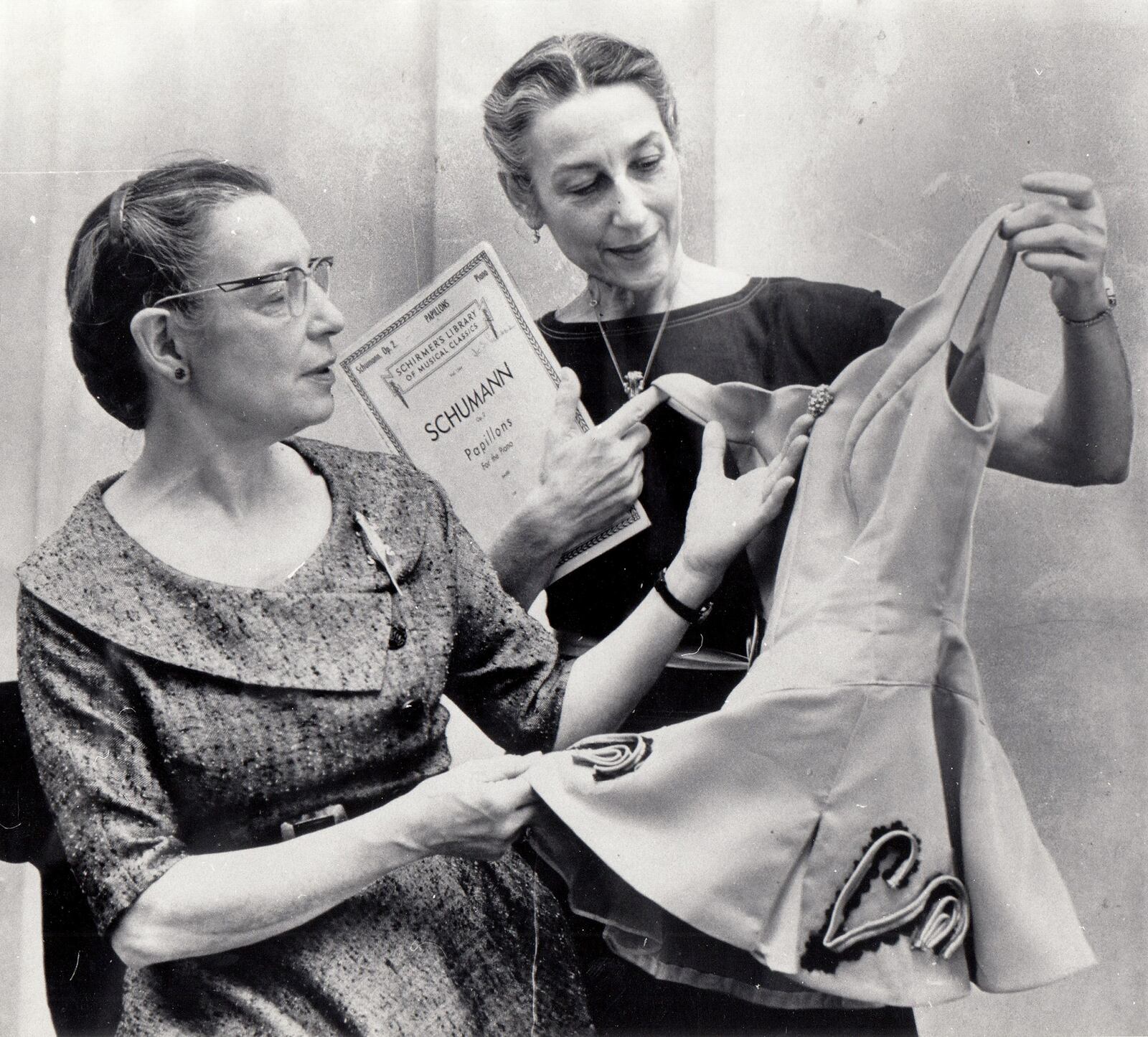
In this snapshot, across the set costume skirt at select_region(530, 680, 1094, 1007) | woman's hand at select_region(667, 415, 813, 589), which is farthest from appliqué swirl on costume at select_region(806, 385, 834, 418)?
costume skirt at select_region(530, 680, 1094, 1007)

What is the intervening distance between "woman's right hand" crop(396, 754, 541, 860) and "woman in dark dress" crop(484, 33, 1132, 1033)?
0.71 ft

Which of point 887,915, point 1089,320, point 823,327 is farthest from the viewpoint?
point 823,327

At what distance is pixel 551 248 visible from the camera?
1296 mm

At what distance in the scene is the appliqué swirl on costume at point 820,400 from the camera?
1.12m

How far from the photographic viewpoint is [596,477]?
4.09ft

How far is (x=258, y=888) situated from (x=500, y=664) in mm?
309

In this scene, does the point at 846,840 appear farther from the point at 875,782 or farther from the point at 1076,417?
the point at 1076,417

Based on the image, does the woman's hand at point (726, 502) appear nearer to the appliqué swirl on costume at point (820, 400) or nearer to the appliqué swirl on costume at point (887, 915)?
the appliqué swirl on costume at point (820, 400)

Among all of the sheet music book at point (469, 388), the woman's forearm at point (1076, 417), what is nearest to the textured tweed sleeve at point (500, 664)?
the sheet music book at point (469, 388)

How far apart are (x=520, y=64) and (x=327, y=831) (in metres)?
0.78

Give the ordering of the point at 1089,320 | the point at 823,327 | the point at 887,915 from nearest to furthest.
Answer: the point at 887,915 → the point at 1089,320 → the point at 823,327

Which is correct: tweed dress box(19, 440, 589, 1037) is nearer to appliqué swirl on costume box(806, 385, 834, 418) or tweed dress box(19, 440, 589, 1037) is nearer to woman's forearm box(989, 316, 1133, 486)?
appliqué swirl on costume box(806, 385, 834, 418)

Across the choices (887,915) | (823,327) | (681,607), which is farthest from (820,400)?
(887,915)

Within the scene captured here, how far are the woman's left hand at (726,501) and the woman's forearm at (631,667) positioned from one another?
2 cm
